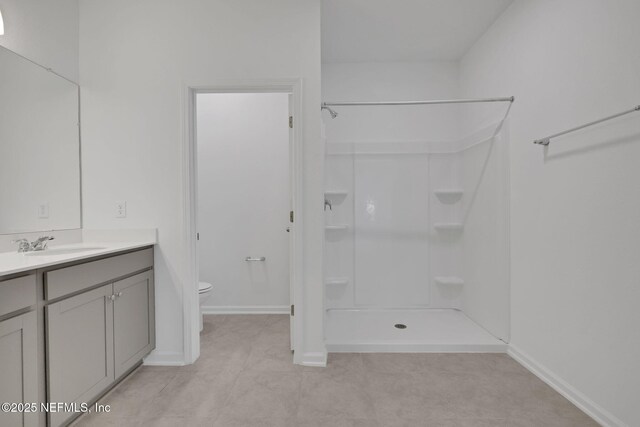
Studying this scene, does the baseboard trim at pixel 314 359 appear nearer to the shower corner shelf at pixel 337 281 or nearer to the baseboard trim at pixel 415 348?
the baseboard trim at pixel 415 348

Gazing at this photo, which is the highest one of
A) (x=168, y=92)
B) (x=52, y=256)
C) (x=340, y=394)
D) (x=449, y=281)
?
(x=168, y=92)

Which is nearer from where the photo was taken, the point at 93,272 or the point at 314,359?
the point at 93,272

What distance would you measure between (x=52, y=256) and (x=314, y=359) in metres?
1.66

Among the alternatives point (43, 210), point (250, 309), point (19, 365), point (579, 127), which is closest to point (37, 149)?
point (43, 210)

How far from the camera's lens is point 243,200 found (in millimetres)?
3355

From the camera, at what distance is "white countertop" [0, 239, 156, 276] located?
130 cm

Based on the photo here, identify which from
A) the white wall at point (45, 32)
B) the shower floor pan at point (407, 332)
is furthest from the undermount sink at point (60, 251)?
the shower floor pan at point (407, 332)

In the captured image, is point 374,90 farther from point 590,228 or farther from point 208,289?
point 208,289

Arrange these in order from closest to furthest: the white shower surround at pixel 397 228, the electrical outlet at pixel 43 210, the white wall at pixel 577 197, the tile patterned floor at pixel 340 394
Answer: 1. the white wall at pixel 577 197
2. the tile patterned floor at pixel 340 394
3. the electrical outlet at pixel 43 210
4. the white shower surround at pixel 397 228

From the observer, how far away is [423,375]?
2051 mm

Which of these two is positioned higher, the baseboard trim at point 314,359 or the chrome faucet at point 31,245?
the chrome faucet at point 31,245

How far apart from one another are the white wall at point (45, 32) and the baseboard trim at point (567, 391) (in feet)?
12.1

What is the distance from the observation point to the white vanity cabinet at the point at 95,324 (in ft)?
4.78

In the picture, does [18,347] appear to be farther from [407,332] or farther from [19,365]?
[407,332]
